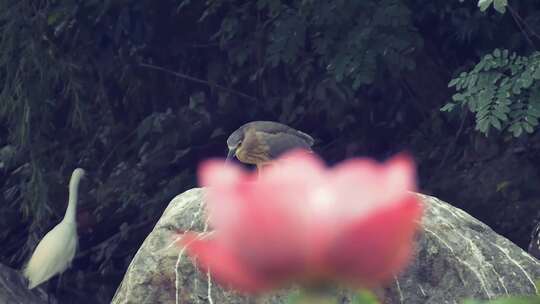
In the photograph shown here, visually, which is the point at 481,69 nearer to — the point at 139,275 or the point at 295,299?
the point at 139,275

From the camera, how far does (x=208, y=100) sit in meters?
8.95

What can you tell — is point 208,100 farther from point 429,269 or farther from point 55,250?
point 429,269

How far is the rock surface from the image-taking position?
750 cm

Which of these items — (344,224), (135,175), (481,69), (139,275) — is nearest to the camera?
(344,224)

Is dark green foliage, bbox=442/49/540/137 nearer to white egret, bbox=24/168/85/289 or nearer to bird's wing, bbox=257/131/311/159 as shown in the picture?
bird's wing, bbox=257/131/311/159

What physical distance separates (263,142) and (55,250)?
2.34m

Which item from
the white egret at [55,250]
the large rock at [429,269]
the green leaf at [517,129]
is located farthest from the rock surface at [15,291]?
the green leaf at [517,129]

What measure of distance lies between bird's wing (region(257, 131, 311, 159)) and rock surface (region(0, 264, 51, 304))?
2177mm

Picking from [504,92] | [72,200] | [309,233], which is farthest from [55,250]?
[309,233]

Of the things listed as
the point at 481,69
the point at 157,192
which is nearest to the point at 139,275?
the point at 481,69

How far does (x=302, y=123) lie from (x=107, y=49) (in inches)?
60.6

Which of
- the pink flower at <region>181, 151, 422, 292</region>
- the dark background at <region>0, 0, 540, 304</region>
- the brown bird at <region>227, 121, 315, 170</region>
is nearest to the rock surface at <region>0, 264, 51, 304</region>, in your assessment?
the dark background at <region>0, 0, 540, 304</region>

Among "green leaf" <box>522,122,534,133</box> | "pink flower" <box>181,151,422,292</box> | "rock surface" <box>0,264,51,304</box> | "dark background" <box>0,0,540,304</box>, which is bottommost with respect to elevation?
"rock surface" <box>0,264,51,304</box>

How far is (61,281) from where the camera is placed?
30.2ft
